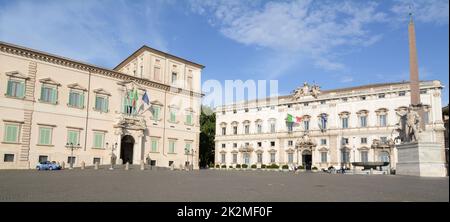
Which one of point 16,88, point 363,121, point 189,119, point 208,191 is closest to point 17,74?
point 16,88

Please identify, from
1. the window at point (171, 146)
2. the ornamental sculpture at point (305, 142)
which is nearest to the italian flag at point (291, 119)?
the ornamental sculpture at point (305, 142)

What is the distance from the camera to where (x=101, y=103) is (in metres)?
38.9

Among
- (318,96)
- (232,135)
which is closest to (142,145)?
(232,135)

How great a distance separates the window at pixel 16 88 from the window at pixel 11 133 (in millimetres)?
2812

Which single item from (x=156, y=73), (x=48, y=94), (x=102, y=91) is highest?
(x=156, y=73)

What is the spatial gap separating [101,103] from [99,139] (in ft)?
13.2

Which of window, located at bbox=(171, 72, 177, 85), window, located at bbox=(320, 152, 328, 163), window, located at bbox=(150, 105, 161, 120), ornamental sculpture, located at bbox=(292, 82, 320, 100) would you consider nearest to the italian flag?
ornamental sculpture, located at bbox=(292, 82, 320, 100)

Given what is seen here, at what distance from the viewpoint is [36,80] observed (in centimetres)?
3362

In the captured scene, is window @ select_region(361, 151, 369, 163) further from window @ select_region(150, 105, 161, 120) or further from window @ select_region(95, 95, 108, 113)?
window @ select_region(95, 95, 108, 113)

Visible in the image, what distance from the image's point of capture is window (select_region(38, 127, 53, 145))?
1314 inches

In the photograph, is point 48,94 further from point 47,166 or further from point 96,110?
point 47,166

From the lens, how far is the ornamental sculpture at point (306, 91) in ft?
189

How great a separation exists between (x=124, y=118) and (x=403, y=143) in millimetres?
28407

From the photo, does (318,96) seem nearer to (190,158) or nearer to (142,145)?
(190,158)
